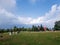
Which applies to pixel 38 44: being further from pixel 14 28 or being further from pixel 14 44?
pixel 14 28

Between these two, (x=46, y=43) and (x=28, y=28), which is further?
(x=28, y=28)

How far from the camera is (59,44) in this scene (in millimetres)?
32219

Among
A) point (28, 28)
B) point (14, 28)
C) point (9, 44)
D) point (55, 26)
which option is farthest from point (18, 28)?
point (9, 44)

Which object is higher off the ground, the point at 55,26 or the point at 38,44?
the point at 55,26

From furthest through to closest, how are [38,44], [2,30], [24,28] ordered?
[24,28], [2,30], [38,44]

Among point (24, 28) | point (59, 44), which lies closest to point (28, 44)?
point (59, 44)

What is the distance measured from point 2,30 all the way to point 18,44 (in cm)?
4567

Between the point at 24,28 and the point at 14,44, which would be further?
the point at 24,28

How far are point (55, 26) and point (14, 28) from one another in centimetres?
1855

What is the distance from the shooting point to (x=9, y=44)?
33.1m

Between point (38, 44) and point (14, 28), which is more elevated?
point (14, 28)

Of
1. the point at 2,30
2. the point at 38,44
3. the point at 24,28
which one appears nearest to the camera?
the point at 38,44

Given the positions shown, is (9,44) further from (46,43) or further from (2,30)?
(2,30)

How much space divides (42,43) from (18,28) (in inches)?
1859
